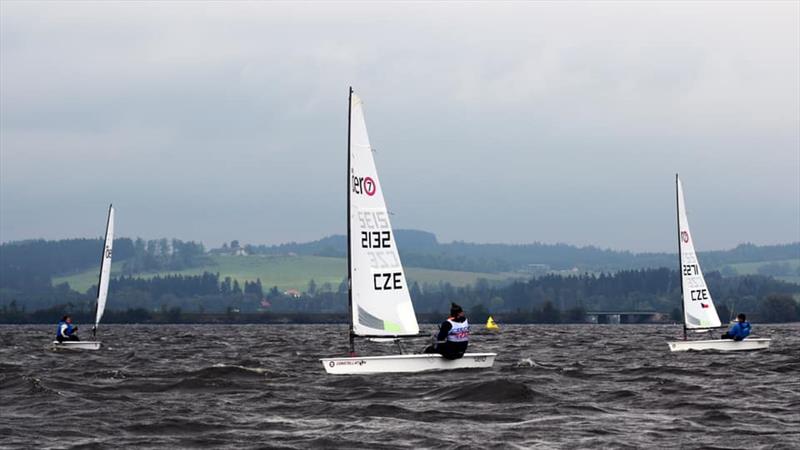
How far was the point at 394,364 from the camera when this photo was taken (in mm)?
36750

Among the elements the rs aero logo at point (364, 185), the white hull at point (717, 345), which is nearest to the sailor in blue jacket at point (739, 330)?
the white hull at point (717, 345)

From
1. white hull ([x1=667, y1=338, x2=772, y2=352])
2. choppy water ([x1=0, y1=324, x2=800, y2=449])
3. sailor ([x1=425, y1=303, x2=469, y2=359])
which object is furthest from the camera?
white hull ([x1=667, y1=338, x2=772, y2=352])

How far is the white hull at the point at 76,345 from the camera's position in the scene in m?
68.6

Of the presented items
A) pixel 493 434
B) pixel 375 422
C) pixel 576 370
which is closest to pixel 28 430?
pixel 375 422

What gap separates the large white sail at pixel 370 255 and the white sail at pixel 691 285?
26.9 metres

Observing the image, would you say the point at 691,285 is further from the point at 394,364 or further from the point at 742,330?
the point at 394,364

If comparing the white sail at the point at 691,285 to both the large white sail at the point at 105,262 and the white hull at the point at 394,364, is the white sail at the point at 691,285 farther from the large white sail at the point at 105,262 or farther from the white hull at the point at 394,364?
the large white sail at the point at 105,262

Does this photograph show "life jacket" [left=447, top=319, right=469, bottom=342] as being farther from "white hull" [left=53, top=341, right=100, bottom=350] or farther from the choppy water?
"white hull" [left=53, top=341, right=100, bottom=350]

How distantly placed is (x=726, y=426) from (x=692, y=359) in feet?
78.8

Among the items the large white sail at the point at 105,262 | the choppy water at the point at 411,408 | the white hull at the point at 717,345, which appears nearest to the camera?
the choppy water at the point at 411,408

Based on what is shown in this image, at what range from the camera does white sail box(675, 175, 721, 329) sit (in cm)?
6284

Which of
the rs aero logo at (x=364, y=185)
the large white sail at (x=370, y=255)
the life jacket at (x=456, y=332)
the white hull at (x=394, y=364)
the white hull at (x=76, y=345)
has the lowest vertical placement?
the white hull at (x=394, y=364)

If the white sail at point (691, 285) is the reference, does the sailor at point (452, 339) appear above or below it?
below

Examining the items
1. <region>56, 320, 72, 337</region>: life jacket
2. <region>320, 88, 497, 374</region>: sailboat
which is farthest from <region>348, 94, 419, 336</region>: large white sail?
<region>56, 320, 72, 337</region>: life jacket
